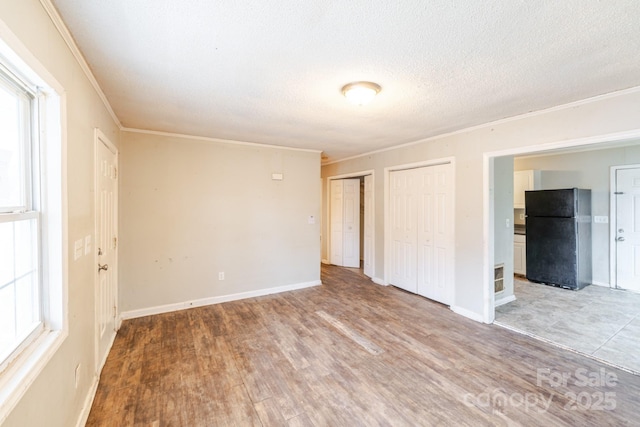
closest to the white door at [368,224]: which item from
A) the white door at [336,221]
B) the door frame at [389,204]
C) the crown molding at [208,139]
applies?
the door frame at [389,204]

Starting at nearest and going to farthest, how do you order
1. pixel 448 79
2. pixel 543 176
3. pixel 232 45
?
pixel 232 45 < pixel 448 79 < pixel 543 176

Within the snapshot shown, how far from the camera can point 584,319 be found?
332cm

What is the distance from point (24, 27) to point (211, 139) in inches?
113

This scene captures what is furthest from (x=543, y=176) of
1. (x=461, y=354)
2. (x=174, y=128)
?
(x=174, y=128)

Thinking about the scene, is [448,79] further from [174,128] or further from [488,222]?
[174,128]

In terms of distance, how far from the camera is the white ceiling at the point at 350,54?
138 centimetres

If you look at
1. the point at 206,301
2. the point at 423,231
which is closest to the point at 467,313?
the point at 423,231

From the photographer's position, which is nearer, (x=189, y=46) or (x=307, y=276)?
(x=189, y=46)

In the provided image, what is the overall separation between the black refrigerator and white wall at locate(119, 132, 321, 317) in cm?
392

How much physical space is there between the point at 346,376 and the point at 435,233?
8.41 feet

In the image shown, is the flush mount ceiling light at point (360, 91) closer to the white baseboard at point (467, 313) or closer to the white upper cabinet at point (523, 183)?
the white baseboard at point (467, 313)

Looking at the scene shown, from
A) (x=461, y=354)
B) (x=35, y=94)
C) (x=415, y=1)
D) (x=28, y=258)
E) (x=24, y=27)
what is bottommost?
(x=461, y=354)

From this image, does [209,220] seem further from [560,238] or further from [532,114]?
[560,238]

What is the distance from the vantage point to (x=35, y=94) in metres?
1.33
